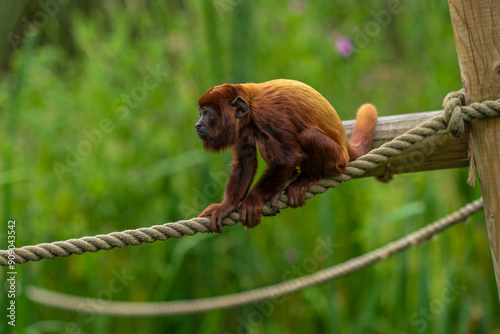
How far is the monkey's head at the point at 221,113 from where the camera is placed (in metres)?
1.88

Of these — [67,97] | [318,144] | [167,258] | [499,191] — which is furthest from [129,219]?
[499,191]

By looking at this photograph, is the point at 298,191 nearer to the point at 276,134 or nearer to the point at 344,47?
the point at 276,134

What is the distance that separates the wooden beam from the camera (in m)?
1.93

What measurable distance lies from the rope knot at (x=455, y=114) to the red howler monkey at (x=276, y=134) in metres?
0.39

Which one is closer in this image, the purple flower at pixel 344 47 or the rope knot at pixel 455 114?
the rope knot at pixel 455 114

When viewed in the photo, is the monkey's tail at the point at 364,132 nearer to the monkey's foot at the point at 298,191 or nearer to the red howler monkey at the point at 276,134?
the red howler monkey at the point at 276,134

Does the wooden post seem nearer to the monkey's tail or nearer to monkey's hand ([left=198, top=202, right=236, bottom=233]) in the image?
the monkey's tail

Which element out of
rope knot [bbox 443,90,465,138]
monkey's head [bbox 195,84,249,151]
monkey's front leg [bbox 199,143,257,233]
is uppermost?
monkey's head [bbox 195,84,249,151]

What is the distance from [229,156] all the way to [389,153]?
1.63 metres

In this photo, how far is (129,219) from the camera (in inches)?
153

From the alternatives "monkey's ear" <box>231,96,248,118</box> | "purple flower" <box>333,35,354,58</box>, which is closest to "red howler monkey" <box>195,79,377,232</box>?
"monkey's ear" <box>231,96,248,118</box>

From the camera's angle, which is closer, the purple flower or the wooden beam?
the wooden beam

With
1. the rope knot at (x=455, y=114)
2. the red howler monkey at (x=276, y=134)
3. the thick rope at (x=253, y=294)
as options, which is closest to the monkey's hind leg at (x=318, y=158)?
the red howler monkey at (x=276, y=134)

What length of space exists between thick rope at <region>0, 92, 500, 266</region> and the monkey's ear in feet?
1.19
